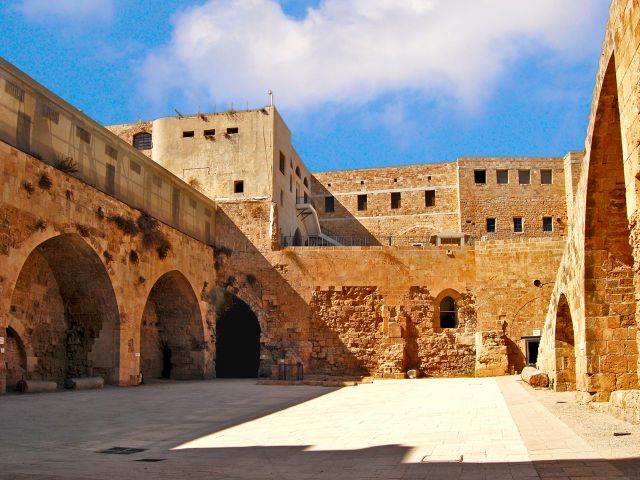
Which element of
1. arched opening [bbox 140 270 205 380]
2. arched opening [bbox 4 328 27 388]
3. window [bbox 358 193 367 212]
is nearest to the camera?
arched opening [bbox 4 328 27 388]

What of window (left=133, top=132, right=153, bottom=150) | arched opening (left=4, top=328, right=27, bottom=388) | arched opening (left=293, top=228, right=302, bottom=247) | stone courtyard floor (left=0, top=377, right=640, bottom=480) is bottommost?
stone courtyard floor (left=0, top=377, right=640, bottom=480)

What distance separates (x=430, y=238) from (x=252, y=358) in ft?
40.5

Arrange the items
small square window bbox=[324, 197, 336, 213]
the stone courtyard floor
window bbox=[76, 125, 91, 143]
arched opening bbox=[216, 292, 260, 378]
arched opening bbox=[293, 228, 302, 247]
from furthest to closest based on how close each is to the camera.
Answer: small square window bbox=[324, 197, 336, 213] < arched opening bbox=[293, 228, 302, 247] < arched opening bbox=[216, 292, 260, 378] < window bbox=[76, 125, 91, 143] < the stone courtyard floor

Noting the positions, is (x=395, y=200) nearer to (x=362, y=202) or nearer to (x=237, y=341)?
(x=362, y=202)

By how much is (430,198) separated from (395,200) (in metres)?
1.90

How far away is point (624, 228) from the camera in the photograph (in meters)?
11.9

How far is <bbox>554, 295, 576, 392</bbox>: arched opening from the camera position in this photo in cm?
1578

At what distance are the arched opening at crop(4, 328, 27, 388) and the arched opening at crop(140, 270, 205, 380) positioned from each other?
677 centimetres

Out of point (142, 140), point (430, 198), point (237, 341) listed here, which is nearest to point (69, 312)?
point (237, 341)

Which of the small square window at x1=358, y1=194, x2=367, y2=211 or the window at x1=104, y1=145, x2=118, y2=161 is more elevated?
the small square window at x1=358, y1=194, x2=367, y2=211

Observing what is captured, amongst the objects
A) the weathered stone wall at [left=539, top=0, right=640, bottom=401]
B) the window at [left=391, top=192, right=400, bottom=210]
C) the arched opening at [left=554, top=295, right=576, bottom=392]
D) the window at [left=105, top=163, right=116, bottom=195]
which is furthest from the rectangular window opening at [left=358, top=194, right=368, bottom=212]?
the weathered stone wall at [left=539, top=0, right=640, bottom=401]

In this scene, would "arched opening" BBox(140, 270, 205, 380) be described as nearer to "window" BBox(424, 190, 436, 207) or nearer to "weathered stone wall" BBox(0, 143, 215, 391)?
"weathered stone wall" BBox(0, 143, 215, 391)

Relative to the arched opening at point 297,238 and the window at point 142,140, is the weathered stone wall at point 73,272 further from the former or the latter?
the window at point 142,140

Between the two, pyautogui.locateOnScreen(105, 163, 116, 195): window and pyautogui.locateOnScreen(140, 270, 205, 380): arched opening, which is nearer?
pyautogui.locateOnScreen(105, 163, 116, 195): window
